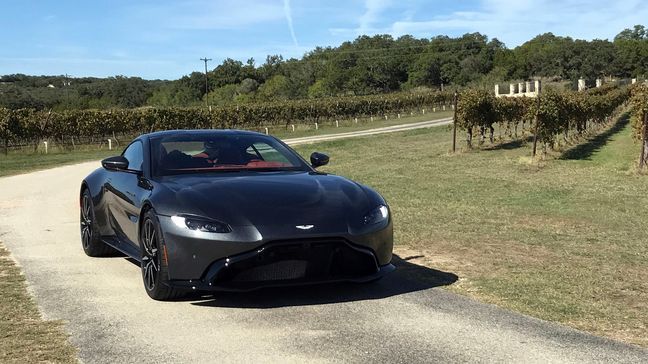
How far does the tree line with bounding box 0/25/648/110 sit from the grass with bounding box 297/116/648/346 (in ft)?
358

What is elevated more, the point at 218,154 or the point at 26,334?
the point at 218,154

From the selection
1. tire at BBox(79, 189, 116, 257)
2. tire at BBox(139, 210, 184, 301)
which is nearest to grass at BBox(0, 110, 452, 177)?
tire at BBox(79, 189, 116, 257)

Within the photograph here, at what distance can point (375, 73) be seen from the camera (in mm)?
141750

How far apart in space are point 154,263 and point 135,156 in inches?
64.4

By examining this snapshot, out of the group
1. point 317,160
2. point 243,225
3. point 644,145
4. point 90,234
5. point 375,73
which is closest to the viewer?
point 243,225

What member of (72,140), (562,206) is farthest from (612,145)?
(72,140)

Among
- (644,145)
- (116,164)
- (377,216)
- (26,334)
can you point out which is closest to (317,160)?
(377,216)

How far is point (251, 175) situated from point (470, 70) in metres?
141

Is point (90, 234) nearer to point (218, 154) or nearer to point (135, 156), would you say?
point (135, 156)

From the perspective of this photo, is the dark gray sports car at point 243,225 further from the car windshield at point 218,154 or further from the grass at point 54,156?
the grass at point 54,156

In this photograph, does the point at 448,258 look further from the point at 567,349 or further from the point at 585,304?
the point at 567,349

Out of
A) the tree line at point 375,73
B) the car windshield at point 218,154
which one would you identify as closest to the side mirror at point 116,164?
the car windshield at point 218,154

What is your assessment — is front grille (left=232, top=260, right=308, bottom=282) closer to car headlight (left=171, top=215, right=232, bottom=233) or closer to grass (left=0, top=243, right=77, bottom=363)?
car headlight (left=171, top=215, right=232, bottom=233)

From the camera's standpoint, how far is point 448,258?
7176 millimetres
